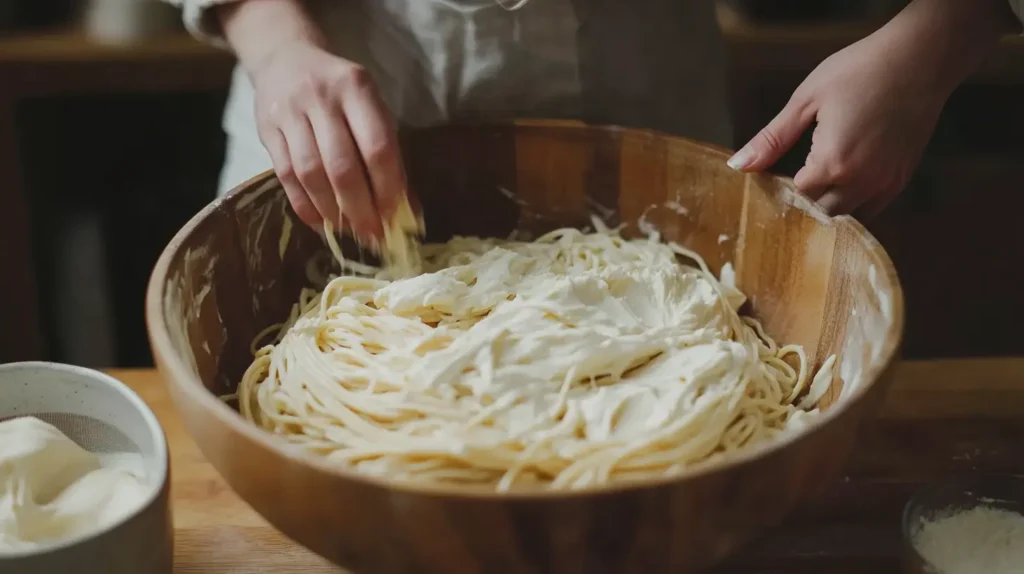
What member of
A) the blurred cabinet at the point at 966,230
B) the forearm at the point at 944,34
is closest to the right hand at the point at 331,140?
the forearm at the point at 944,34

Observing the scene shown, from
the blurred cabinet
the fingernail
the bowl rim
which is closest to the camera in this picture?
the bowl rim

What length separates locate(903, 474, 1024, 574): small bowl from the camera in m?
0.77

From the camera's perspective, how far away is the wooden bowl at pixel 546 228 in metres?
0.53

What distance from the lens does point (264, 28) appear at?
91cm

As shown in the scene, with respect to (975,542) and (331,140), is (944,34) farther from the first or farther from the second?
(331,140)

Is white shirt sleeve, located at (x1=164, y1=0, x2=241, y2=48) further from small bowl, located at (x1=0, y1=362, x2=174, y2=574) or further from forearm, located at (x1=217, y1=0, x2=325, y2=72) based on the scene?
small bowl, located at (x1=0, y1=362, x2=174, y2=574)

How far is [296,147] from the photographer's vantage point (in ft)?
2.68

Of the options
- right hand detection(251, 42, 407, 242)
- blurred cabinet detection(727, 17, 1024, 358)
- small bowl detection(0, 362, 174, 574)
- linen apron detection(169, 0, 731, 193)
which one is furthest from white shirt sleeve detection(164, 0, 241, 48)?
blurred cabinet detection(727, 17, 1024, 358)

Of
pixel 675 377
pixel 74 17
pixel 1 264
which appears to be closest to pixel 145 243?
pixel 1 264

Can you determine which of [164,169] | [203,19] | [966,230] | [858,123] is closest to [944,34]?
[858,123]

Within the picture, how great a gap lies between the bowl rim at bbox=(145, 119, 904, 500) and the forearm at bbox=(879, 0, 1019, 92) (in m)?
0.15

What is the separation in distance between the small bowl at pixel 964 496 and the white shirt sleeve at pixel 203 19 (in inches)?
29.8

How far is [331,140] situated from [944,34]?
54 centimetres

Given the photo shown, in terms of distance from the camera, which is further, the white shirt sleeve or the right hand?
the white shirt sleeve
